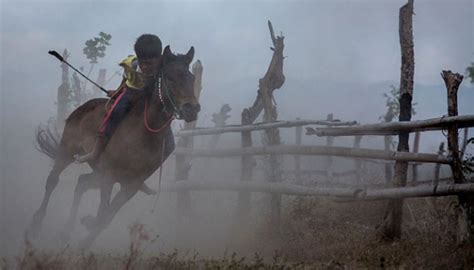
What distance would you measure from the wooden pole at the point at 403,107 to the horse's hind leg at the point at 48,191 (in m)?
4.93

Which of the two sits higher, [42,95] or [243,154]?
[42,95]

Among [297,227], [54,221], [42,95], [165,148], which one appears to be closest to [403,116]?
[297,227]

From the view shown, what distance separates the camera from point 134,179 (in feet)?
25.0

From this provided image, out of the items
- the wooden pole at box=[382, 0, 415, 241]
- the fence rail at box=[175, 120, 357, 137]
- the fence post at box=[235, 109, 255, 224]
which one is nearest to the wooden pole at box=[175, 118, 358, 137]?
the fence rail at box=[175, 120, 357, 137]

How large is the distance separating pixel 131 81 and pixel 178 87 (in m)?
0.99

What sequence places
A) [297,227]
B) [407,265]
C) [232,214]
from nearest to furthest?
1. [407,265]
2. [297,227]
3. [232,214]

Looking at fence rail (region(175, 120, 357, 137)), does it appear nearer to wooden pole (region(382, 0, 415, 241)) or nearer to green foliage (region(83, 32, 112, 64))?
wooden pole (region(382, 0, 415, 241))

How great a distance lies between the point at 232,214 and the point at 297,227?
1658 millimetres

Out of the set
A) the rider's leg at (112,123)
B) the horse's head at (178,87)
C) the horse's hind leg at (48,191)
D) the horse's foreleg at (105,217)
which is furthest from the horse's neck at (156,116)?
the horse's hind leg at (48,191)

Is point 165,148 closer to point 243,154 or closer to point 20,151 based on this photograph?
point 243,154

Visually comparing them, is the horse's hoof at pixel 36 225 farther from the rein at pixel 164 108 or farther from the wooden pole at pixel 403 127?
the wooden pole at pixel 403 127

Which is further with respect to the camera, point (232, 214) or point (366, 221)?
point (232, 214)

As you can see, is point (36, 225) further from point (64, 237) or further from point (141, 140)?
point (141, 140)

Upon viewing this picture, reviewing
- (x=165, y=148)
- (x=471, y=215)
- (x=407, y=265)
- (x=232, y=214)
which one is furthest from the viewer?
(x=232, y=214)
